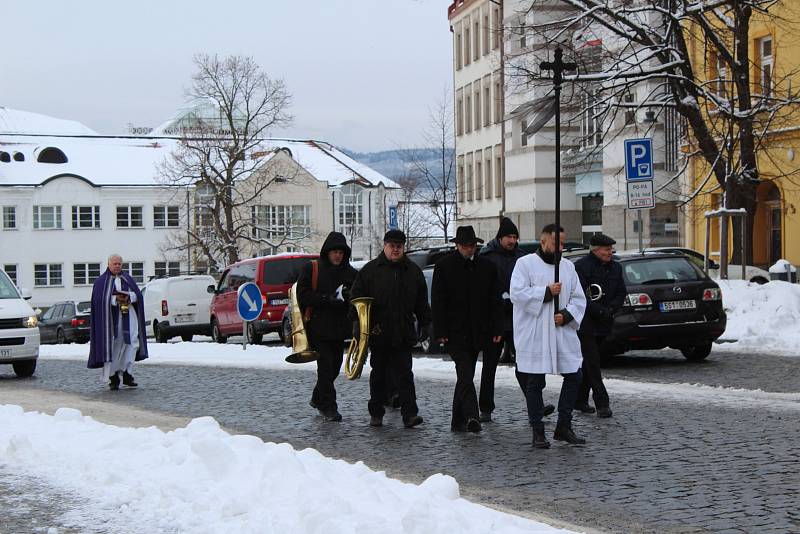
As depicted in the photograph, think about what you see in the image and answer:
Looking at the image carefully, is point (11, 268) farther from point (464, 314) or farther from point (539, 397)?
point (539, 397)

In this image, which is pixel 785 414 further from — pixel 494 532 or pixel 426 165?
pixel 426 165

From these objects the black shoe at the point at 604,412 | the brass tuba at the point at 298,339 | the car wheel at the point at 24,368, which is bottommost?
the car wheel at the point at 24,368

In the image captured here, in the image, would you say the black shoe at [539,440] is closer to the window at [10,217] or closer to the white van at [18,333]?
the white van at [18,333]

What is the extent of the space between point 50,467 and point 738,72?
21.5 meters

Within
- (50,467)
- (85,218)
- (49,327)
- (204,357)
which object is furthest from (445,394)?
(85,218)

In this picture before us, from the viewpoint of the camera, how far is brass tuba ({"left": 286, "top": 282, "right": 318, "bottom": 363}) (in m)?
13.2

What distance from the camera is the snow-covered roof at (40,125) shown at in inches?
3917

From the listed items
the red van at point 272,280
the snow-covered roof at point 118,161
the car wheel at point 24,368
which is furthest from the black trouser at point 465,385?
the snow-covered roof at point 118,161

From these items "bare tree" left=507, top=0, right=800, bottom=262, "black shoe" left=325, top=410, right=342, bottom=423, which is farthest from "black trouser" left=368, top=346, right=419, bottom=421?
"bare tree" left=507, top=0, right=800, bottom=262

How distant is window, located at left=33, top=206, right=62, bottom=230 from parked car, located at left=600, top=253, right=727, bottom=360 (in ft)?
235

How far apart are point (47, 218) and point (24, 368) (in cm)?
6702

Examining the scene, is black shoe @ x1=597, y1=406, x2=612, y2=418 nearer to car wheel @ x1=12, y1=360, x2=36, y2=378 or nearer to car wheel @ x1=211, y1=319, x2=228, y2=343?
car wheel @ x1=12, y1=360, x2=36, y2=378

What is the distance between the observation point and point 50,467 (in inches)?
396

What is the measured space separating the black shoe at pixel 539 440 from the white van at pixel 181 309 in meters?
24.8
